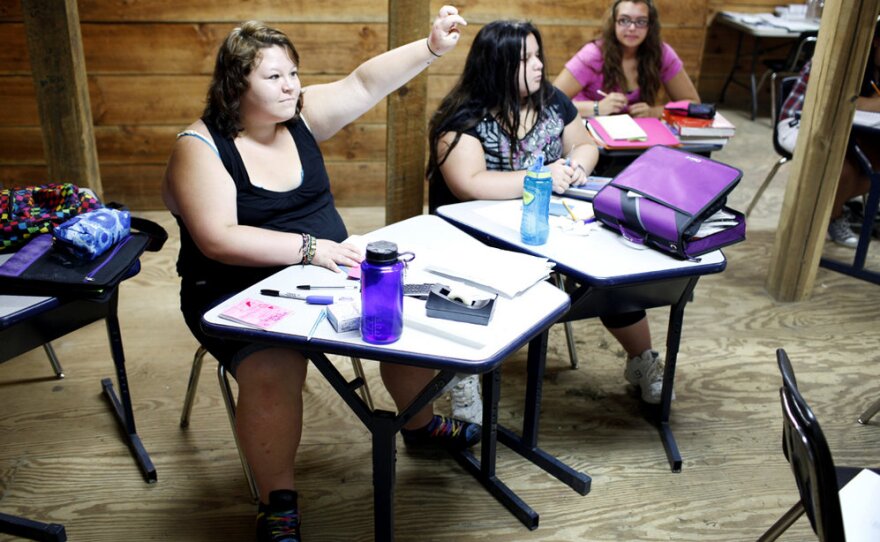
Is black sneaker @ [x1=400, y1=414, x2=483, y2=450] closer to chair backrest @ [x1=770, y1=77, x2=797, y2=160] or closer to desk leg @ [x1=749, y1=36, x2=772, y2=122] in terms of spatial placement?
chair backrest @ [x1=770, y1=77, x2=797, y2=160]

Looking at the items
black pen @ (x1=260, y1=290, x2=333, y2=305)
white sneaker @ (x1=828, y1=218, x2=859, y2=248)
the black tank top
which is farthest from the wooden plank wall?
black pen @ (x1=260, y1=290, x2=333, y2=305)

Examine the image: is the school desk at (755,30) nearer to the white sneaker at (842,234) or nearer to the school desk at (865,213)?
the white sneaker at (842,234)

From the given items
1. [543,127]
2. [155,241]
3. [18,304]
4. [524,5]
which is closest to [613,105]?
[543,127]

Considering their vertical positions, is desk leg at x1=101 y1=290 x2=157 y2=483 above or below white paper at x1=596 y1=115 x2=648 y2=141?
below

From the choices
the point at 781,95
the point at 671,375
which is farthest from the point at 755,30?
the point at 671,375

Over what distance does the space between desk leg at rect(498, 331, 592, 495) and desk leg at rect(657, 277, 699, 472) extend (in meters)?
0.30

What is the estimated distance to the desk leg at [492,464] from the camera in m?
2.15

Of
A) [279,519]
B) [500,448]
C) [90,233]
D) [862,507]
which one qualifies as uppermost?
[90,233]

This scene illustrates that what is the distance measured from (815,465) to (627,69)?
258cm

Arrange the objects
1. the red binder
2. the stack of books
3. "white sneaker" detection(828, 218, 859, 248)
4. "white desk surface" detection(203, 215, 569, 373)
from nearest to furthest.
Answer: "white desk surface" detection(203, 215, 569, 373), the red binder, the stack of books, "white sneaker" detection(828, 218, 859, 248)

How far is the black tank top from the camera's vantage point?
2.11 meters

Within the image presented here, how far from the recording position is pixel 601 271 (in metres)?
1.99

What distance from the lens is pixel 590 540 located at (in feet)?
6.94

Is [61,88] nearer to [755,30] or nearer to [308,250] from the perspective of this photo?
[308,250]
